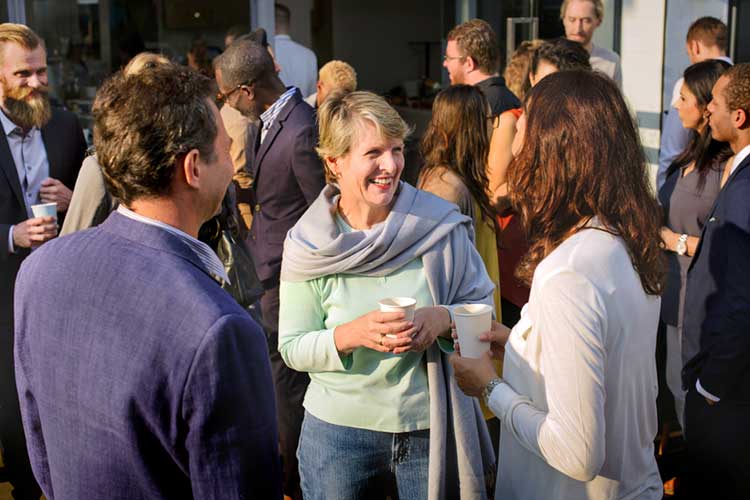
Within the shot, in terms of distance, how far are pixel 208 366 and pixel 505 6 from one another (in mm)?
8005

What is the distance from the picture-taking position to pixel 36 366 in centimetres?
162

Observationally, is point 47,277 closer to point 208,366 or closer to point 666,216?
point 208,366

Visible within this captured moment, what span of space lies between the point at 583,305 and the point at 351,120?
1.21 meters

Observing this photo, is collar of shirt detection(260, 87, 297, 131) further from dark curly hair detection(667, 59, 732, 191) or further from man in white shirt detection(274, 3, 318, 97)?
man in white shirt detection(274, 3, 318, 97)

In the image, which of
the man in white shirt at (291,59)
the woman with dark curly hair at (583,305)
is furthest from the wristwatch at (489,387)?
the man in white shirt at (291,59)

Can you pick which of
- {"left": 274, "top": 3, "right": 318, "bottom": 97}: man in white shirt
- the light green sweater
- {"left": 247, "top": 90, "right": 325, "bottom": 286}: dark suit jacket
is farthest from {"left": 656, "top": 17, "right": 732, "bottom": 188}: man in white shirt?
the light green sweater

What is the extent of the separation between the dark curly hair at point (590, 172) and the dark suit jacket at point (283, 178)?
223 centimetres

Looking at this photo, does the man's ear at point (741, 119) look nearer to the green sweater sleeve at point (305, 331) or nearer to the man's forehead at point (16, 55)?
the green sweater sleeve at point (305, 331)

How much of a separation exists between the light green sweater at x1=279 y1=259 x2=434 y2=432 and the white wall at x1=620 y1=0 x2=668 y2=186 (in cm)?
518

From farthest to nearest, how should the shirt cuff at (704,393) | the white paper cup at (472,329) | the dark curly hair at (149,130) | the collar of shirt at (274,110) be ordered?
1. the collar of shirt at (274,110)
2. the shirt cuff at (704,393)
3. the white paper cup at (472,329)
4. the dark curly hair at (149,130)

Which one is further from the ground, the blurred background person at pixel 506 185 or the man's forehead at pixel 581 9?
the man's forehead at pixel 581 9

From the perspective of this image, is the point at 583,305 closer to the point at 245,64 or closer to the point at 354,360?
the point at 354,360

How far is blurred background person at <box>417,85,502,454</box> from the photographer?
11.9 feet

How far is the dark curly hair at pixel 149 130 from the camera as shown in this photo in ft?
4.98
